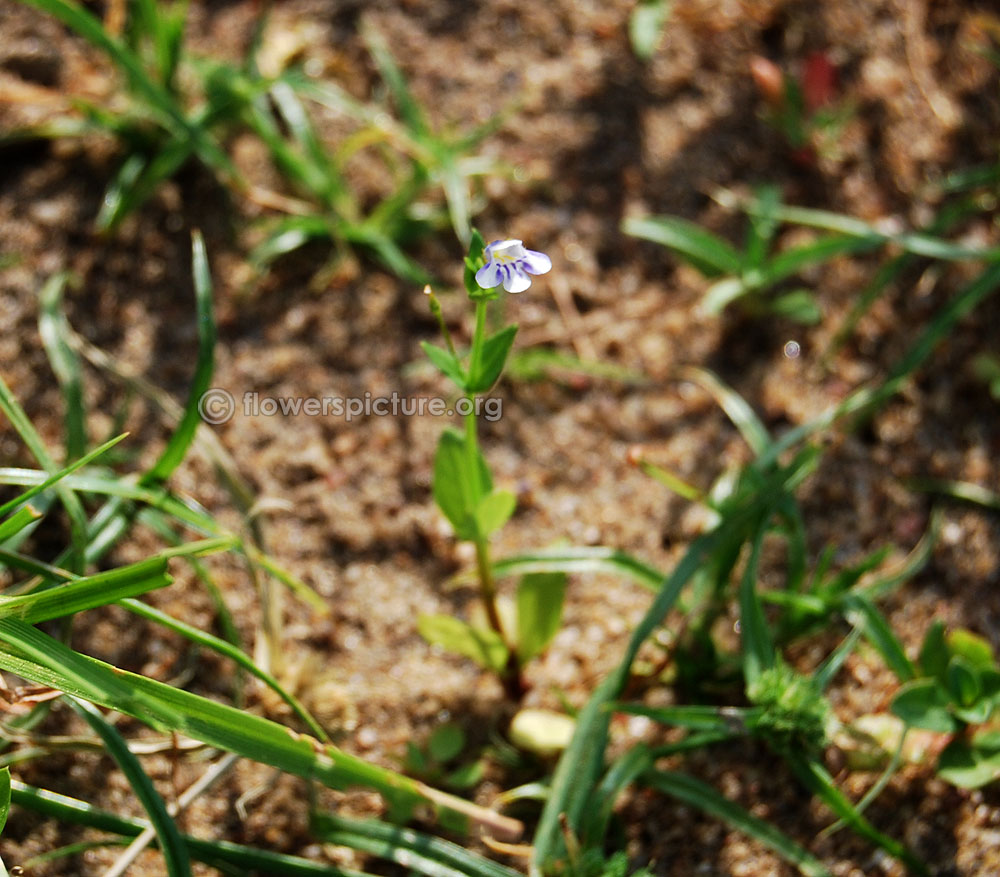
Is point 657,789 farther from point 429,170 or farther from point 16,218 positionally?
point 16,218

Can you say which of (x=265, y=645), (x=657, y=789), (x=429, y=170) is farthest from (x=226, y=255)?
(x=657, y=789)

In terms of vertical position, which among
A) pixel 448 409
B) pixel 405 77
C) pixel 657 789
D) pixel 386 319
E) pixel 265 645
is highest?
pixel 405 77

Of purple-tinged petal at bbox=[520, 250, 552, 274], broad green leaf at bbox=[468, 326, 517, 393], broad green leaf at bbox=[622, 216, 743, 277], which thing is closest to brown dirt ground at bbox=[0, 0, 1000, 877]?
broad green leaf at bbox=[622, 216, 743, 277]

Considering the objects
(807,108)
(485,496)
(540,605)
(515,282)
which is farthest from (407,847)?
(807,108)

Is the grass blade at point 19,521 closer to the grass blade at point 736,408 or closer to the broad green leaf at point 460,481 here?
the broad green leaf at point 460,481

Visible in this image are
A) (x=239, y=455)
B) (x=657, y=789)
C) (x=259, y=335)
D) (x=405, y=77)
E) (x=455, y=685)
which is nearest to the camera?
(x=657, y=789)

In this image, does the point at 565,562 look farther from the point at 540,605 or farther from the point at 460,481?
the point at 460,481

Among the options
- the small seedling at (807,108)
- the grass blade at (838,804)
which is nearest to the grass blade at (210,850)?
the grass blade at (838,804)
